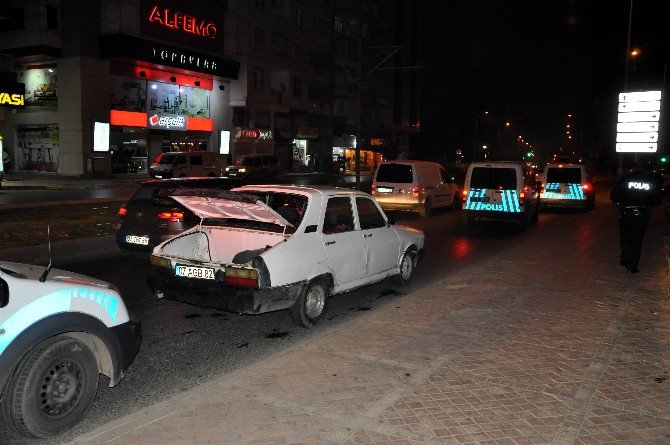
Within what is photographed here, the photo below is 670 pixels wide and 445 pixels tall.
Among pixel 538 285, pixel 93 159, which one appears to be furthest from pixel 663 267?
pixel 93 159

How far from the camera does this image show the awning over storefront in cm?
3462

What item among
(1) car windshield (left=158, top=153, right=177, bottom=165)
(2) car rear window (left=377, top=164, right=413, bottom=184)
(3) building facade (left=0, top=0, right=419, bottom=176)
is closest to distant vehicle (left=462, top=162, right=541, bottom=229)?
(2) car rear window (left=377, top=164, right=413, bottom=184)

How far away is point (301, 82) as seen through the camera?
53.5 metres

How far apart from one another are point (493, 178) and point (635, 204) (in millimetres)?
6592

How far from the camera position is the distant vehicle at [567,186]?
2106cm

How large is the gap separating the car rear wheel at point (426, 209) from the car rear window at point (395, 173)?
106cm

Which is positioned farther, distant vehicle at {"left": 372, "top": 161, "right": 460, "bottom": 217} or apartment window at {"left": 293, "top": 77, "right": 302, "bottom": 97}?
apartment window at {"left": 293, "top": 77, "right": 302, "bottom": 97}

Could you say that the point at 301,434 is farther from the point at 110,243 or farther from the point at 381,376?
the point at 110,243

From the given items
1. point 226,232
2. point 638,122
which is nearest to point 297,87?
point 638,122

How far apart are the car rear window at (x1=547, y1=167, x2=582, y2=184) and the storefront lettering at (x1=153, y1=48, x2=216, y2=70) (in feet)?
87.0

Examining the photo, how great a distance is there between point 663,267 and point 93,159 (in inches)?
1291

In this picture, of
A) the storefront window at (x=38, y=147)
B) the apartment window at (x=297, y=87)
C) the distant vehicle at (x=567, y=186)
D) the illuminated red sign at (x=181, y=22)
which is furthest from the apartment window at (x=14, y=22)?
the distant vehicle at (x=567, y=186)

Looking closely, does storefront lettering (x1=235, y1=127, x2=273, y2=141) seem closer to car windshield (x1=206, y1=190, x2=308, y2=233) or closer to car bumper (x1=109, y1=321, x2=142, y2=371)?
car windshield (x1=206, y1=190, x2=308, y2=233)

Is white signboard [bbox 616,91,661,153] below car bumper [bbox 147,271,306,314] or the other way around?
the other way around
